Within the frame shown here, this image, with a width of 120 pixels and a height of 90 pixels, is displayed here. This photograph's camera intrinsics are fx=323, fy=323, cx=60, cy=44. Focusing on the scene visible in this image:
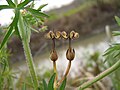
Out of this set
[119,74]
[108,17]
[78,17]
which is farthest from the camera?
[108,17]

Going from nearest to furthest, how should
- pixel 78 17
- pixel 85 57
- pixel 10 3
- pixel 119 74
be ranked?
pixel 10 3 → pixel 119 74 → pixel 85 57 → pixel 78 17

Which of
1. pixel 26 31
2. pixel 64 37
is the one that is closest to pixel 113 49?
pixel 64 37

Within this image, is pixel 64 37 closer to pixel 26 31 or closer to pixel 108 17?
pixel 26 31

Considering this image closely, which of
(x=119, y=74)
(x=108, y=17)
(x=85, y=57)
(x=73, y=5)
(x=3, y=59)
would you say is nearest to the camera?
(x=3, y=59)

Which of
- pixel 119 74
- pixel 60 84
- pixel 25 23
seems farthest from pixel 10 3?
pixel 119 74

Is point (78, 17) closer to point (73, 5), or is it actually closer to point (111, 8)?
point (111, 8)

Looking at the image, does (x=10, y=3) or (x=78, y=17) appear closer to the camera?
(x=10, y=3)

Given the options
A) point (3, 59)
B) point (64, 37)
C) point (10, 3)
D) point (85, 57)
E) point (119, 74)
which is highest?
point (10, 3)

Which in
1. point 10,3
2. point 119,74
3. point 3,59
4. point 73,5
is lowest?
point 73,5

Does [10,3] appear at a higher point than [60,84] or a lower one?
higher
